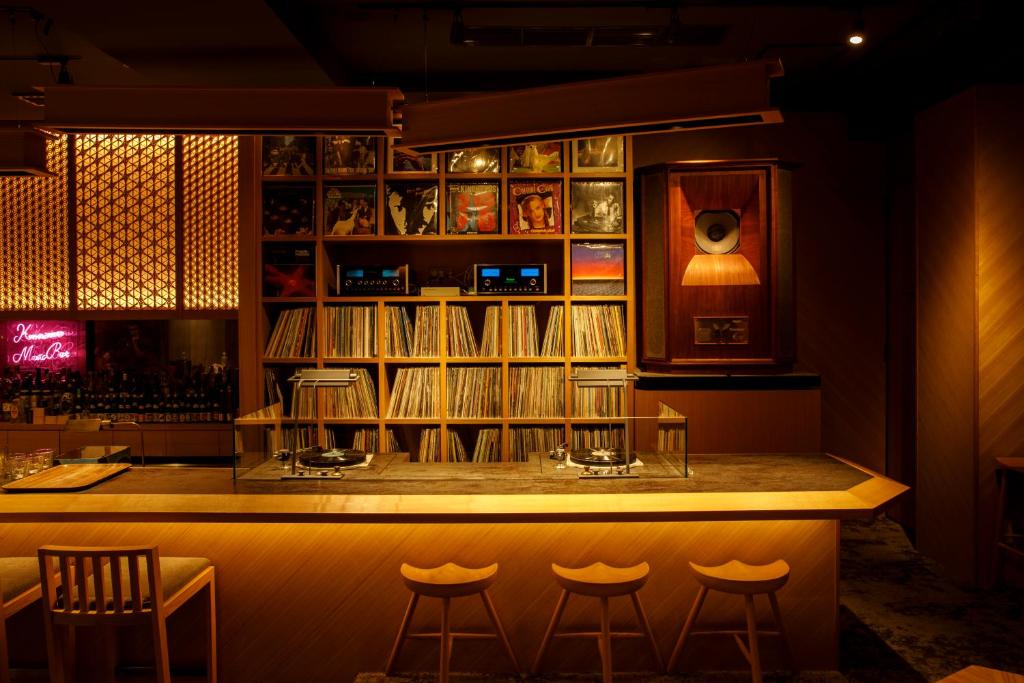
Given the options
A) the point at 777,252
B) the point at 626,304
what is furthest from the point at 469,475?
the point at 777,252

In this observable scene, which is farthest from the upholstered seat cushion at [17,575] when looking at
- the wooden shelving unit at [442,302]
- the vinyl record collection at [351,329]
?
the vinyl record collection at [351,329]

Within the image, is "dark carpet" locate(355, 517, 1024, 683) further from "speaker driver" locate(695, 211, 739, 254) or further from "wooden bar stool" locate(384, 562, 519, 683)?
"speaker driver" locate(695, 211, 739, 254)

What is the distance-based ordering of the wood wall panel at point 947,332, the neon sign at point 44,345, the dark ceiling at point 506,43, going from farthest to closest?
1. the neon sign at point 44,345
2. the wood wall panel at point 947,332
3. the dark ceiling at point 506,43

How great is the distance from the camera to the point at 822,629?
9.78 ft

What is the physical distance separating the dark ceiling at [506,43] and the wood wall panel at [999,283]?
40cm

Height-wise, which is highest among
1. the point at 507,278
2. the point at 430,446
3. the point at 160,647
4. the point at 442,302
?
the point at 507,278

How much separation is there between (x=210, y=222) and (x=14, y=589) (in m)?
2.81

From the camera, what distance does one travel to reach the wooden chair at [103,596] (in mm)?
2395

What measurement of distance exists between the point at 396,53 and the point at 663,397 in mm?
2544

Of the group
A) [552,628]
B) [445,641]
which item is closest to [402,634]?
[445,641]

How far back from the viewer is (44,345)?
5.31 meters

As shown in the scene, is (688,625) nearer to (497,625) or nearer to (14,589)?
(497,625)

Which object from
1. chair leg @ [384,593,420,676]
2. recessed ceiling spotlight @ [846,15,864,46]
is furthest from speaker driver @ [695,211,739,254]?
chair leg @ [384,593,420,676]

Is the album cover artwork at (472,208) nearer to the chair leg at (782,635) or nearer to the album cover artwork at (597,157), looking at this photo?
the album cover artwork at (597,157)
